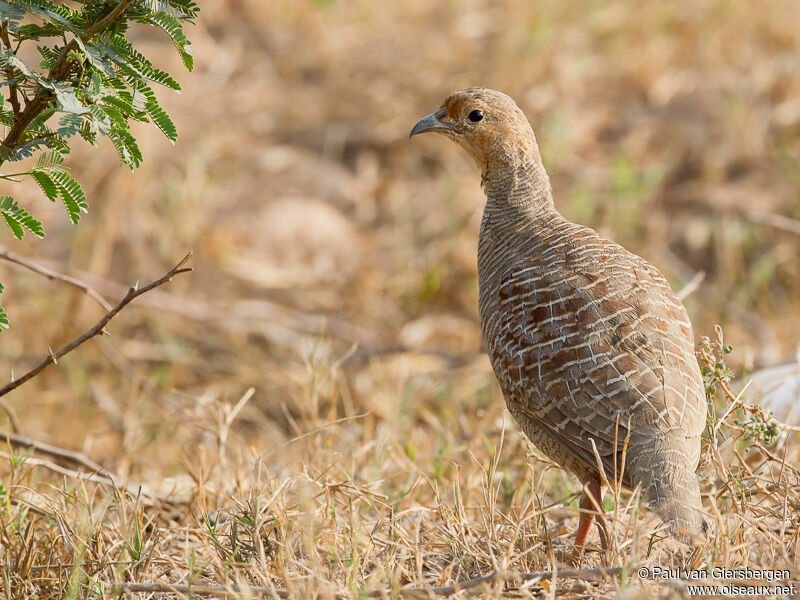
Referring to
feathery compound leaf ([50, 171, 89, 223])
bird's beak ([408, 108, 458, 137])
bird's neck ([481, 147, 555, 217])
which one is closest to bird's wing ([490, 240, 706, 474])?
bird's neck ([481, 147, 555, 217])

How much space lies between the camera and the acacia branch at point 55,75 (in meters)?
2.81

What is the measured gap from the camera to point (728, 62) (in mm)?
9133

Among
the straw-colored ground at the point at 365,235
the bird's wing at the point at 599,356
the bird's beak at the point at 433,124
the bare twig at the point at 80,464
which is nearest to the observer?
the bird's wing at the point at 599,356

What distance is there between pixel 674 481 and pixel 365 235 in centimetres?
574

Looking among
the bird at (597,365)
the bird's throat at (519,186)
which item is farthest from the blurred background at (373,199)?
the bird at (597,365)

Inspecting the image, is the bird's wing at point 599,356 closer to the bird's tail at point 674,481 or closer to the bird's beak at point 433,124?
the bird's tail at point 674,481

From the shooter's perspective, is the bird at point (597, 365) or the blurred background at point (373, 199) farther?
the blurred background at point (373, 199)

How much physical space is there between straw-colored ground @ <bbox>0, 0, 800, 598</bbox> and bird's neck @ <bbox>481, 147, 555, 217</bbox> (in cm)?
106

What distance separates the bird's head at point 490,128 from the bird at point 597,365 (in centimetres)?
47

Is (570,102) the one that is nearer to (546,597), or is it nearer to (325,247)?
(325,247)

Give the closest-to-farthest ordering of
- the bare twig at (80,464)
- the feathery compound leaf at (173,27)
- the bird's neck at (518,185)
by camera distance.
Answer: the feathery compound leaf at (173,27)
the bare twig at (80,464)
the bird's neck at (518,185)

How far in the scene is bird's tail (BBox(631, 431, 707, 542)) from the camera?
9.66 feet

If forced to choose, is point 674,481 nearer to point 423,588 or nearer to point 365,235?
point 423,588

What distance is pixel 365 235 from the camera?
28.0 ft
